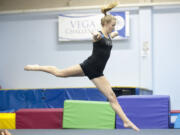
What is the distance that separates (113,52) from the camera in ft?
23.3

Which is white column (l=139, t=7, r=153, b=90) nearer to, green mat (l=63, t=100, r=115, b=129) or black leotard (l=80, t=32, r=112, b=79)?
green mat (l=63, t=100, r=115, b=129)

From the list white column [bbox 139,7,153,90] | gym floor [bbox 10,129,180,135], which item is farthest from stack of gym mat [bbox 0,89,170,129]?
white column [bbox 139,7,153,90]

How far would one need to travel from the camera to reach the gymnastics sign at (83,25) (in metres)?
6.92

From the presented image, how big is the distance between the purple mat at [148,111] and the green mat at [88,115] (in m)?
0.34

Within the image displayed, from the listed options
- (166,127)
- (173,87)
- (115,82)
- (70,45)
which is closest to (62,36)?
(70,45)

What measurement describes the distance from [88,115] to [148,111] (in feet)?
3.56

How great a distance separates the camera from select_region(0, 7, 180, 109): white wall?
6895 millimetres

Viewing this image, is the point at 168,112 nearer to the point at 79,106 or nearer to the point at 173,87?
the point at 79,106

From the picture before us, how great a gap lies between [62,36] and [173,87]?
3121 millimetres

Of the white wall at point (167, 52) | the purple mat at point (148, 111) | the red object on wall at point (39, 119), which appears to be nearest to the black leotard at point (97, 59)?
the purple mat at point (148, 111)

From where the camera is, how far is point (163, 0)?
23.0ft

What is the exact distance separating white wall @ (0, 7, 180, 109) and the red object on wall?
6.89 ft

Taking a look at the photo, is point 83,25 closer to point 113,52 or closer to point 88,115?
point 113,52

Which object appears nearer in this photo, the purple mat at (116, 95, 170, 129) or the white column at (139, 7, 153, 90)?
the purple mat at (116, 95, 170, 129)
